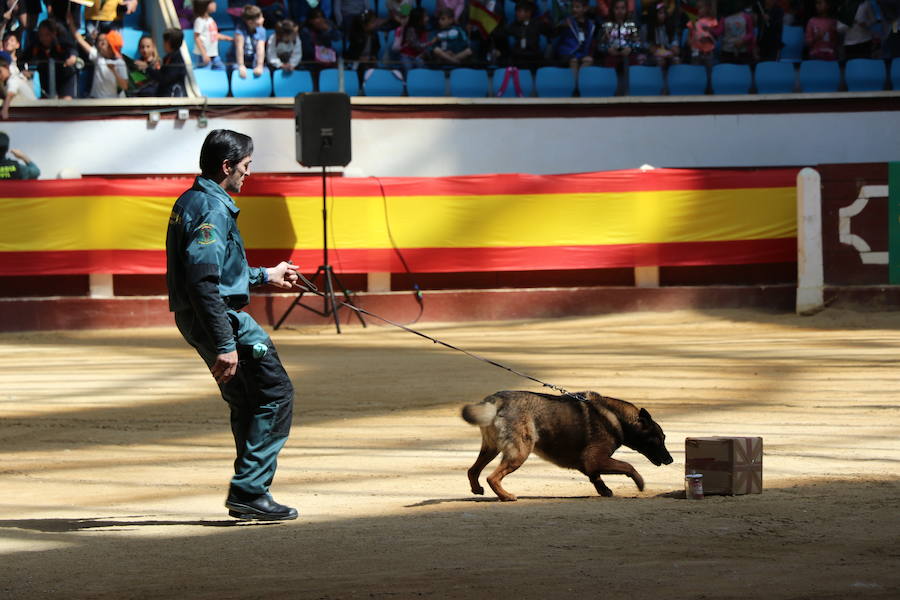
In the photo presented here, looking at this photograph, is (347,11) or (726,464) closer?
(726,464)

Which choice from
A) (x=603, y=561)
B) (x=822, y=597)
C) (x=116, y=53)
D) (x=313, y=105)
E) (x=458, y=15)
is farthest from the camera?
(x=458, y=15)

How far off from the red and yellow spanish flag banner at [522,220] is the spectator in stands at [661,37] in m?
4.71

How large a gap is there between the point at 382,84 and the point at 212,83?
2864mm

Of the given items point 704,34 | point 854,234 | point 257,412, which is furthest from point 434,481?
point 704,34

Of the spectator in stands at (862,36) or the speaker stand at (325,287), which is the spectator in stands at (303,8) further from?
the spectator in stands at (862,36)

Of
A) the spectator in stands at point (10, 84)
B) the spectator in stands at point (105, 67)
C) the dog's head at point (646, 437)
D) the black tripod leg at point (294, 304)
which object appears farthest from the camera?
the spectator in stands at point (105, 67)

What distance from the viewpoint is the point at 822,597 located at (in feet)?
17.0

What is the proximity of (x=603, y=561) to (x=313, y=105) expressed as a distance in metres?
13.7

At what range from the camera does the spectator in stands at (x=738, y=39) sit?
23.6 meters

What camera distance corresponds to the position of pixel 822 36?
23672 millimetres

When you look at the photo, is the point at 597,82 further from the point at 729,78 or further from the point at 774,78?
the point at 774,78

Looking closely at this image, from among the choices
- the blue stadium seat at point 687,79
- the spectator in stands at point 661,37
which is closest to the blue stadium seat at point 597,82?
the spectator in stands at point 661,37

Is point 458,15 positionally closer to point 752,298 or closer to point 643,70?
point 643,70

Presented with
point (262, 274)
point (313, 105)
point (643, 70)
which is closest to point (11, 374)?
point (313, 105)
